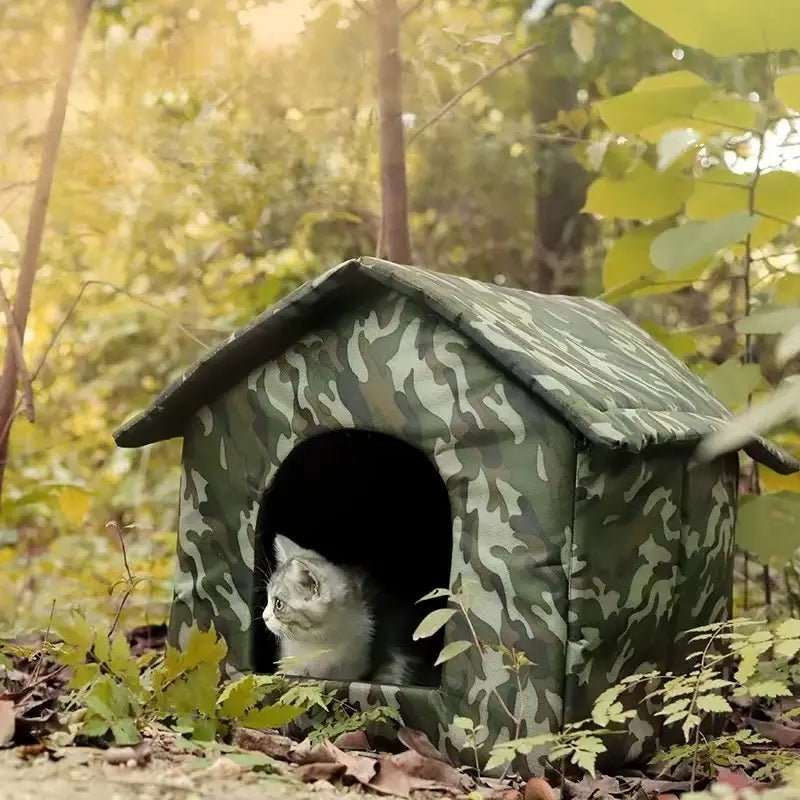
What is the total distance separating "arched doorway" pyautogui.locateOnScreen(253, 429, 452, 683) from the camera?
9.95 feet

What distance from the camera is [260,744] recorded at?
2.03 m

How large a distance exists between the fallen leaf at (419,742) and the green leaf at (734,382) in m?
1.28

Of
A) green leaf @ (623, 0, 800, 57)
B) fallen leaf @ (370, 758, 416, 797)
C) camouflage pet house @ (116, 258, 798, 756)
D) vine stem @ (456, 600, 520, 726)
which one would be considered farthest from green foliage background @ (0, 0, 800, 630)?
fallen leaf @ (370, 758, 416, 797)

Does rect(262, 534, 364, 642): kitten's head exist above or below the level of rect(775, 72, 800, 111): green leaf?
below

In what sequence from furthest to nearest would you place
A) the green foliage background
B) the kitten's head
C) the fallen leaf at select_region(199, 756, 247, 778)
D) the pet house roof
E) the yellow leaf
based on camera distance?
the yellow leaf < the green foliage background < the kitten's head < the pet house roof < the fallen leaf at select_region(199, 756, 247, 778)

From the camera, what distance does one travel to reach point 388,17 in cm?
326

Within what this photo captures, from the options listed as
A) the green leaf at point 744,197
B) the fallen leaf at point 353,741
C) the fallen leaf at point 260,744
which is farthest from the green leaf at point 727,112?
the fallen leaf at point 260,744

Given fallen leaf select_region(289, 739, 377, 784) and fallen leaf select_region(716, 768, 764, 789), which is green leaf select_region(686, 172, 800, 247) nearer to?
fallen leaf select_region(716, 768, 764, 789)

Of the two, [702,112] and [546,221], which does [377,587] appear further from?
[546,221]

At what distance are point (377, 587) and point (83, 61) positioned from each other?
92.7 inches

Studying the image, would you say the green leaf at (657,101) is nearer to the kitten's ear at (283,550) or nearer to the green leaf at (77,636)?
the kitten's ear at (283,550)

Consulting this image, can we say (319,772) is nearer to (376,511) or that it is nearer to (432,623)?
(432,623)

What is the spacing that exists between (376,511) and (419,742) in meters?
1.14

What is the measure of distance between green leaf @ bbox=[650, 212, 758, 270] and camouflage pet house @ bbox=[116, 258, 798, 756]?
0.27 metres
